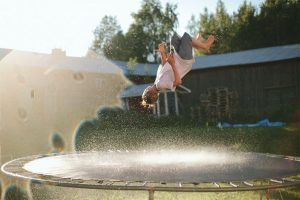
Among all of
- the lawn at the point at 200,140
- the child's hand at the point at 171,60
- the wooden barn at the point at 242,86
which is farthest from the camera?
the wooden barn at the point at 242,86

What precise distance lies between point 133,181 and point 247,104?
16938 mm

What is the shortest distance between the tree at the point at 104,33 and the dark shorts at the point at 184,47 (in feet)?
117

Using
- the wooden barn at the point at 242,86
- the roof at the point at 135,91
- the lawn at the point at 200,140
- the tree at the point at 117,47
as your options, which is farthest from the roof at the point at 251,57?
the tree at the point at 117,47

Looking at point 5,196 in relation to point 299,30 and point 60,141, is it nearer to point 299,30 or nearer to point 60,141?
point 60,141

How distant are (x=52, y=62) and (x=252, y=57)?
10.3m

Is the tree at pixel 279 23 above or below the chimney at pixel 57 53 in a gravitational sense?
above

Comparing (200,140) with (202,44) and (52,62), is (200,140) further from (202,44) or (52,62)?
(52,62)

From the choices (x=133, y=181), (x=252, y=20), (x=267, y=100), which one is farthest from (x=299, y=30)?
(x=133, y=181)

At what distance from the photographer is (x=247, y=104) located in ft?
63.4

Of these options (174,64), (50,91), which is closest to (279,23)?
(50,91)

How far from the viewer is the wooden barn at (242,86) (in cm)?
1812

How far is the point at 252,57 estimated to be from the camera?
20.0 meters

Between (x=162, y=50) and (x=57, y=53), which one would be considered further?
(x=57, y=53)

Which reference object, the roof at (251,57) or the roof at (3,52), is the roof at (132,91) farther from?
the roof at (3,52)
